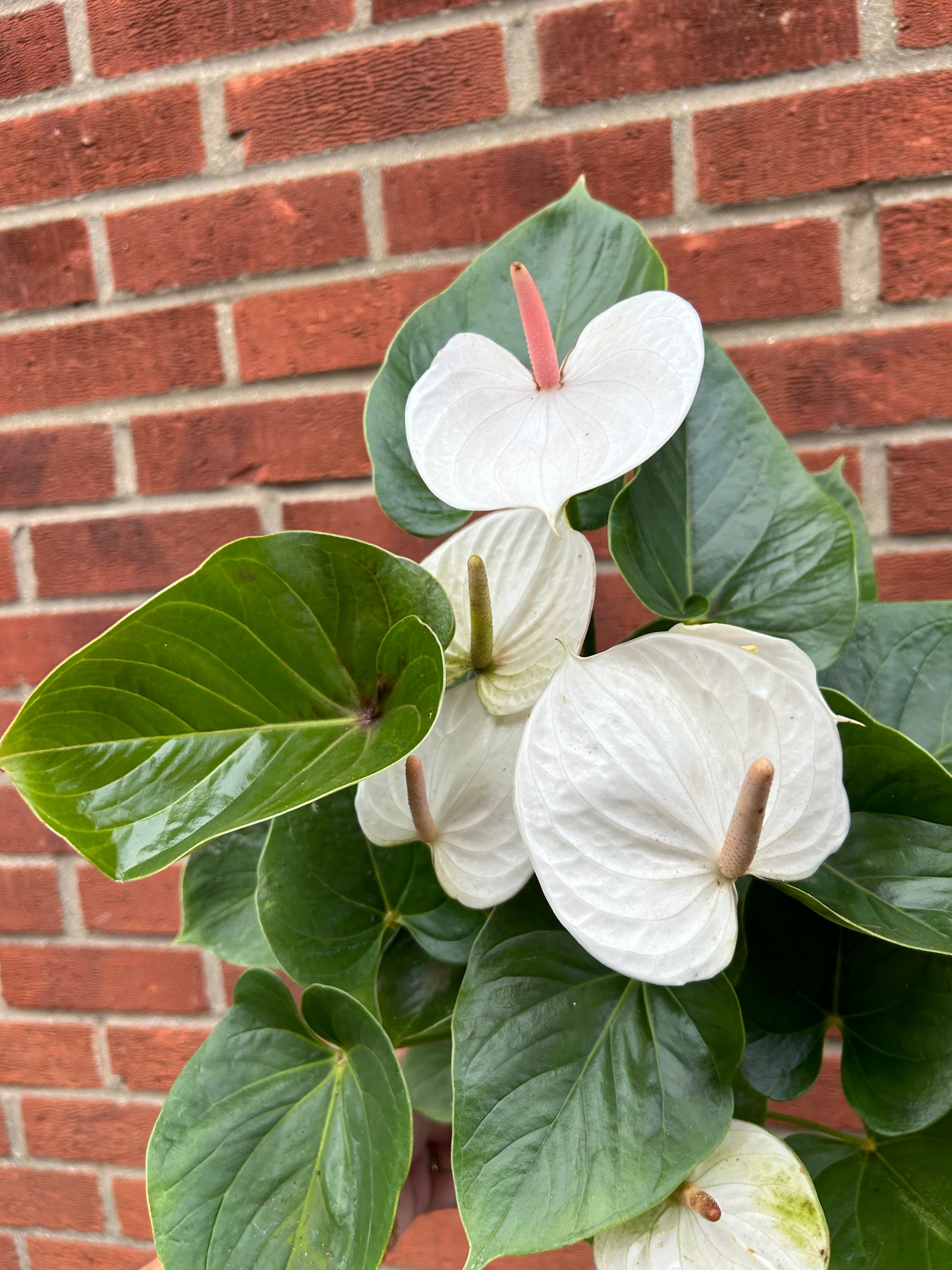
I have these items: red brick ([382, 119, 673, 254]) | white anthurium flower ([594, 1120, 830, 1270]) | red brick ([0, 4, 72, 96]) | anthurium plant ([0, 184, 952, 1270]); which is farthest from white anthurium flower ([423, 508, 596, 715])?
red brick ([0, 4, 72, 96])

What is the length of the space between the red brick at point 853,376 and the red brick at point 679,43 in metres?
0.18

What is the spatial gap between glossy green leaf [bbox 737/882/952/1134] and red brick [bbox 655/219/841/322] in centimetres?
42

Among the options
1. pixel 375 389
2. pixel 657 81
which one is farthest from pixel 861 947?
pixel 657 81

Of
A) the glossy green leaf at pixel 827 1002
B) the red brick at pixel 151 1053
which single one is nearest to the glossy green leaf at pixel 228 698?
the glossy green leaf at pixel 827 1002

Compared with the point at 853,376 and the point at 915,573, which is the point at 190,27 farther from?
the point at 915,573

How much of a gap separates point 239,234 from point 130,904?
59 centimetres

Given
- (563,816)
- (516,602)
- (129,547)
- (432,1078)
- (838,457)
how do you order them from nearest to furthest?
1. (563,816)
2. (516,602)
3. (432,1078)
4. (838,457)
5. (129,547)

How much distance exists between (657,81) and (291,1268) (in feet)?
2.39

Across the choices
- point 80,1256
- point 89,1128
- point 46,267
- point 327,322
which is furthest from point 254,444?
point 80,1256

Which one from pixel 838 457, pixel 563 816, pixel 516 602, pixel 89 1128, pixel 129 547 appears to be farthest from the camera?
pixel 89 1128

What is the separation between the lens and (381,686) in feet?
1.29

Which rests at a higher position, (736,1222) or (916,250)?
(916,250)

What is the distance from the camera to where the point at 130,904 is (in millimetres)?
795

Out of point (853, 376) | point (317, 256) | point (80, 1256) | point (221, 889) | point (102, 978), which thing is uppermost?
point (317, 256)
